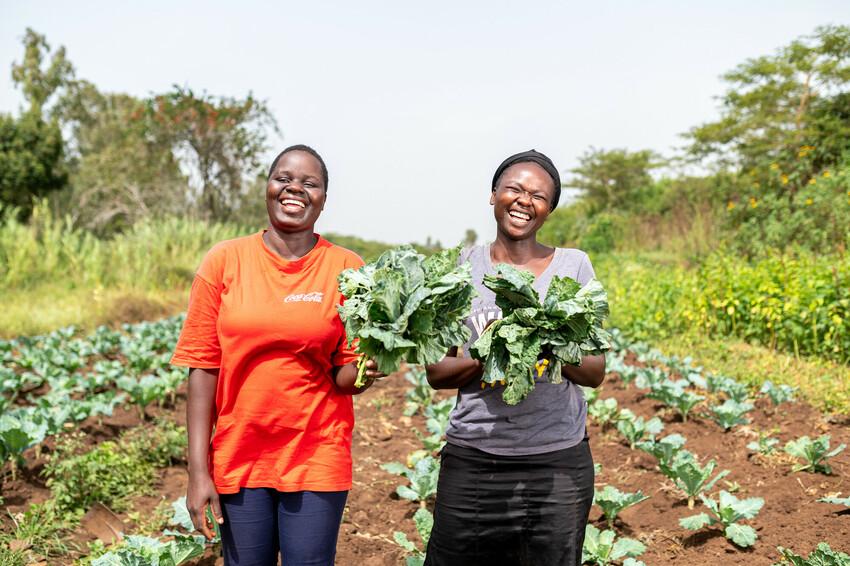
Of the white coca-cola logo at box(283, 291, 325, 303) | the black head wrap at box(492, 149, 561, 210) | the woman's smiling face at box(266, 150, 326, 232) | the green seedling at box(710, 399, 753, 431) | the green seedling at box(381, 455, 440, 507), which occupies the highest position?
the black head wrap at box(492, 149, 561, 210)

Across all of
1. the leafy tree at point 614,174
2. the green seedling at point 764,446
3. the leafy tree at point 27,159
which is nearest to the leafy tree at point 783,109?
the leafy tree at point 614,174

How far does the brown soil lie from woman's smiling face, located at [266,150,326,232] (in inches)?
74.1

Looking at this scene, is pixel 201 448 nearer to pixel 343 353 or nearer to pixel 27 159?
pixel 343 353

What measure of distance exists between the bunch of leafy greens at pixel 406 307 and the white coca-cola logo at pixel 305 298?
18cm

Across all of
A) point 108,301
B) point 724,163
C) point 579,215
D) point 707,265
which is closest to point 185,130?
point 108,301

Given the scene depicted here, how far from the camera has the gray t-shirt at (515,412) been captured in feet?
6.97

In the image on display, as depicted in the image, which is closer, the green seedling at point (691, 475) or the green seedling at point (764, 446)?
the green seedling at point (691, 475)

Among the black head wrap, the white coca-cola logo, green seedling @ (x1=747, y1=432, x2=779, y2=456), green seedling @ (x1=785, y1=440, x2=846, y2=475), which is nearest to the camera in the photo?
the white coca-cola logo

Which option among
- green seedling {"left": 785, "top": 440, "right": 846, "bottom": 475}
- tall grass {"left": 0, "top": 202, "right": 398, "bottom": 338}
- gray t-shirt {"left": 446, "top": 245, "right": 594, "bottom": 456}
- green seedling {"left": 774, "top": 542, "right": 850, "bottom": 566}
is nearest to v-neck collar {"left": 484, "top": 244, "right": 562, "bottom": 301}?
gray t-shirt {"left": 446, "top": 245, "right": 594, "bottom": 456}

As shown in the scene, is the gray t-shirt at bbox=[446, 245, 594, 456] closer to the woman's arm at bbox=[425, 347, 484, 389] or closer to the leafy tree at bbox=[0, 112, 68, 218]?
the woman's arm at bbox=[425, 347, 484, 389]

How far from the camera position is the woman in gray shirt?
6.97 feet

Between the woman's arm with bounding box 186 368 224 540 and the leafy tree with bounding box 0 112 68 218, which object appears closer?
the woman's arm with bounding box 186 368 224 540

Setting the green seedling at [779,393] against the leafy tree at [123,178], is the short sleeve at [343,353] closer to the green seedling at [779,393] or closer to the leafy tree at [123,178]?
the green seedling at [779,393]

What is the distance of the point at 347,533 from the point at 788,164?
45.7 feet
